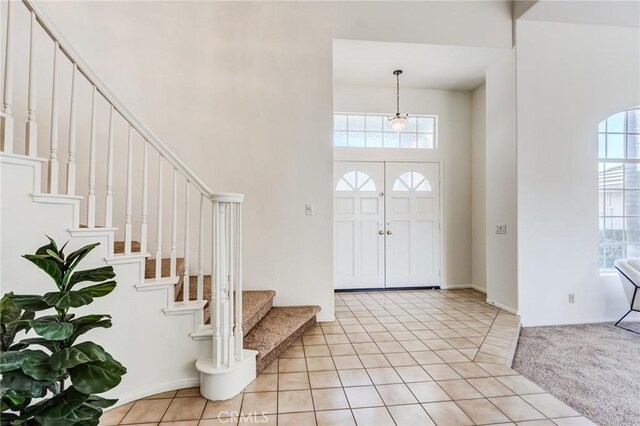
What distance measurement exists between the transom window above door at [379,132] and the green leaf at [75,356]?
3.84m

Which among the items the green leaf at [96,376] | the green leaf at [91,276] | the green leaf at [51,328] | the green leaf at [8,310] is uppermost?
the green leaf at [91,276]

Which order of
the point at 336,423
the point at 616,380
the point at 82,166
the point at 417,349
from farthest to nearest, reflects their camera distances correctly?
1. the point at 82,166
2. the point at 417,349
3. the point at 616,380
4. the point at 336,423

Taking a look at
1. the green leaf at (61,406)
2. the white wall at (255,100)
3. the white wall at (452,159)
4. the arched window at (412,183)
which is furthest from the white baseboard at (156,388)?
the white wall at (452,159)

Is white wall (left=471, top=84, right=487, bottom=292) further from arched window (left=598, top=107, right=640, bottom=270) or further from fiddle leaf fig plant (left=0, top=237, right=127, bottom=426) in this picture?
fiddle leaf fig plant (left=0, top=237, right=127, bottom=426)

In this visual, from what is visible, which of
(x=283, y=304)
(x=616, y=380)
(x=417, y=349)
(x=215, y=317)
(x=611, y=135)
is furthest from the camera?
(x=611, y=135)

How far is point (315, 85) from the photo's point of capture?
128 inches

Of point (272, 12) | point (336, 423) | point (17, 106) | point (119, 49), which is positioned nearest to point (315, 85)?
point (272, 12)

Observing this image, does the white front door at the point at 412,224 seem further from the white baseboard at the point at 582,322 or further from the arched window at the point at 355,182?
the white baseboard at the point at 582,322

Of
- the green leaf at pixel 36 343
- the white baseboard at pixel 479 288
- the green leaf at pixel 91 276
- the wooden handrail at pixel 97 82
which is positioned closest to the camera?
the green leaf at pixel 36 343

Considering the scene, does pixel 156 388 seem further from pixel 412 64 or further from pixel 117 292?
pixel 412 64

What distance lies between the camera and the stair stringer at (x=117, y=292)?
153cm

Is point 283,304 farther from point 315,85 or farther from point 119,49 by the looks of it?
point 119,49

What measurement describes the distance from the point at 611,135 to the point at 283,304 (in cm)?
427

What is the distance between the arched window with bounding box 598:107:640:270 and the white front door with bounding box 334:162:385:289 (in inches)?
103
